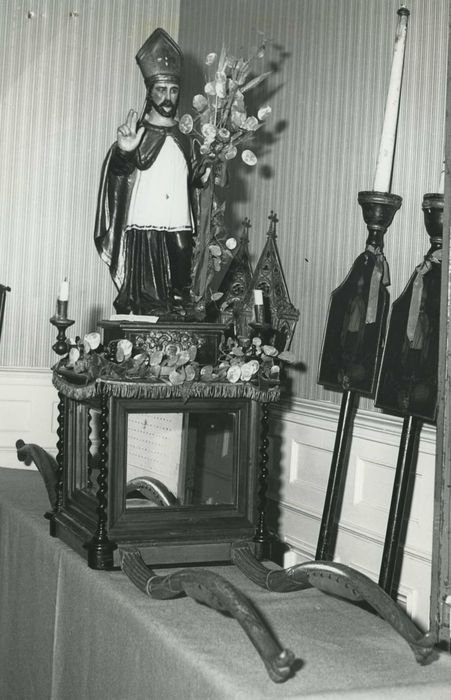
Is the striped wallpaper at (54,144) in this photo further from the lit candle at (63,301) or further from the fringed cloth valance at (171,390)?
the fringed cloth valance at (171,390)

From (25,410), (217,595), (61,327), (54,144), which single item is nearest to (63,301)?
(61,327)

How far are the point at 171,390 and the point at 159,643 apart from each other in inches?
29.0

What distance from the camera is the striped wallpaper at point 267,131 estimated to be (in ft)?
9.02

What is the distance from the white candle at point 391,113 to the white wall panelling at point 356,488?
714mm

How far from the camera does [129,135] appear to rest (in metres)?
2.74

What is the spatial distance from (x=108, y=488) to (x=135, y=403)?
0.23 m

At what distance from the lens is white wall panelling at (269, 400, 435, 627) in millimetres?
2592

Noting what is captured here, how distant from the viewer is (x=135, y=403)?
2.47 meters

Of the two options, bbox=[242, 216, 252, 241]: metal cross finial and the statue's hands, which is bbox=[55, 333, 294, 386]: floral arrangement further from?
bbox=[242, 216, 252, 241]: metal cross finial

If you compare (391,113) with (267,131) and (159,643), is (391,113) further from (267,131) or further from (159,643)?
(159,643)

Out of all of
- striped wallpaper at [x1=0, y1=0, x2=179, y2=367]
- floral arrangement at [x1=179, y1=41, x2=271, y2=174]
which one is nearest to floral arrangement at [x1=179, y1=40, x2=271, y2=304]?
floral arrangement at [x1=179, y1=41, x2=271, y2=174]

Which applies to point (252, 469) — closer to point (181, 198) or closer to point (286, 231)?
point (181, 198)

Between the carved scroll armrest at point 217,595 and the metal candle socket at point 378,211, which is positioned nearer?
the carved scroll armrest at point 217,595

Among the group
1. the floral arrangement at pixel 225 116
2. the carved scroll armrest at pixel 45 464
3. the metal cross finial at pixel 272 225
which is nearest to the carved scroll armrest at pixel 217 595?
the carved scroll armrest at pixel 45 464
